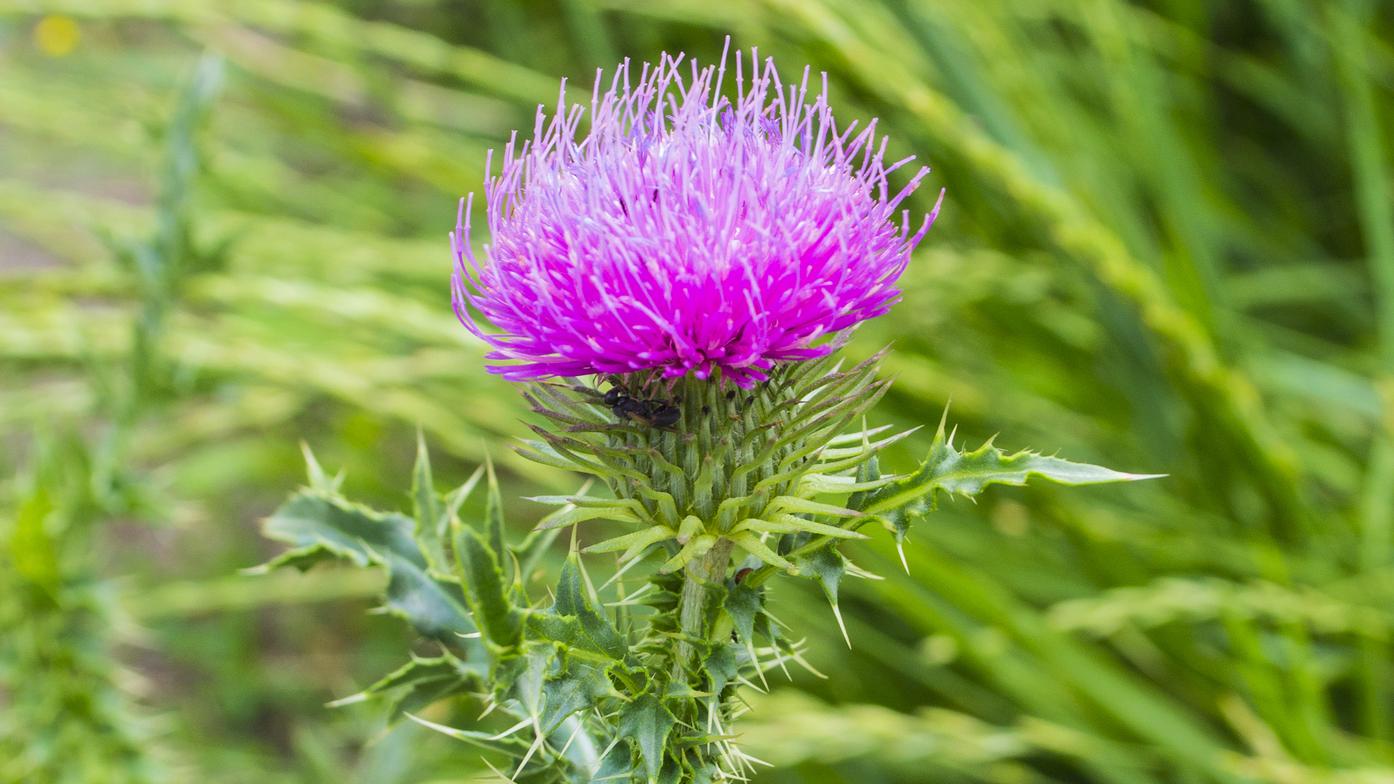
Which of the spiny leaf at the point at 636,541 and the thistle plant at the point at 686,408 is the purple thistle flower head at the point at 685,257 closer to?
the thistle plant at the point at 686,408

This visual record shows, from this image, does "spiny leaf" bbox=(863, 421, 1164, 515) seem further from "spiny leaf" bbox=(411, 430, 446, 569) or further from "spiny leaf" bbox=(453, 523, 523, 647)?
"spiny leaf" bbox=(411, 430, 446, 569)

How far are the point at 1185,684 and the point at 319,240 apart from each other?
91.1 inches

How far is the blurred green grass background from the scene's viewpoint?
2.12 m

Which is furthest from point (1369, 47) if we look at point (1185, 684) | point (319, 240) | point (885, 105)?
point (319, 240)

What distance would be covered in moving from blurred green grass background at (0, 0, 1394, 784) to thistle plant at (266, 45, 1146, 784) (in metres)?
0.89

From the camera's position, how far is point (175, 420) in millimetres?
3330

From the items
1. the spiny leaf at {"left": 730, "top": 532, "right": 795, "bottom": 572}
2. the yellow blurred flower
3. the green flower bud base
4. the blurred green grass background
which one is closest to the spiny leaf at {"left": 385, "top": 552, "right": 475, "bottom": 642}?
the green flower bud base

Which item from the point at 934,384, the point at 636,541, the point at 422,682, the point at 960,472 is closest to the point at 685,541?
the point at 636,541

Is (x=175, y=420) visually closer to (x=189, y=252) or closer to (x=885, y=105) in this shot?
(x=189, y=252)

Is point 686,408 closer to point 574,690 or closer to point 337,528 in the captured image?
point 574,690

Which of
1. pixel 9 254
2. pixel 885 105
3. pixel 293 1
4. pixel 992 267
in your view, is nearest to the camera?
pixel 992 267

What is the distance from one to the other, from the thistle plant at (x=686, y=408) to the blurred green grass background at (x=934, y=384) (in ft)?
2.93

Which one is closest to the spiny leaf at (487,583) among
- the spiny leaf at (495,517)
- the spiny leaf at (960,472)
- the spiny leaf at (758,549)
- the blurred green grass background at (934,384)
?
the spiny leaf at (495,517)

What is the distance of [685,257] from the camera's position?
3.38ft
